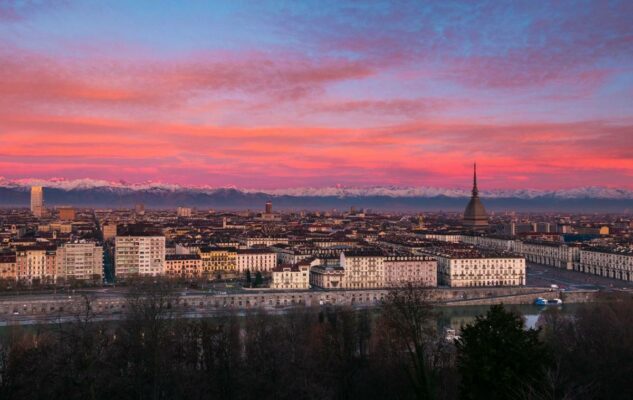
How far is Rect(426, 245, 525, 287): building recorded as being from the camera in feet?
135

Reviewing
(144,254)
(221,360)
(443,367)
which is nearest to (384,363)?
(443,367)

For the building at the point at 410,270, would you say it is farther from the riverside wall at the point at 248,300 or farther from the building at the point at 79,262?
the building at the point at 79,262

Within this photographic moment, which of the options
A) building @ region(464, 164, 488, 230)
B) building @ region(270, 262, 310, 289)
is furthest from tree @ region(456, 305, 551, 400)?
building @ region(464, 164, 488, 230)

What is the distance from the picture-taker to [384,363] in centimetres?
1836

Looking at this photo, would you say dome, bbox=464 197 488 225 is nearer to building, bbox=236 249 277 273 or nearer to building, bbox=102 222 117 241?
building, bbox=102 222 117 241

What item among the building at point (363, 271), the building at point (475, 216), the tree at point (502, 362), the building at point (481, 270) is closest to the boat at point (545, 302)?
the building at point (481, 270)

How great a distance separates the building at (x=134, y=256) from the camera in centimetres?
4172

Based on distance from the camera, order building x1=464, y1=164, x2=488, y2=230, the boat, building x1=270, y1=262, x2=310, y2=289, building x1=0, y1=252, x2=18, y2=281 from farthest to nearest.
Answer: building x1=464, y1=164, x2=488, y2=230
building x1=0, y1=252, x2=18, y2=281
building x1=270, y1=262, x2=310, y2=289
the boat

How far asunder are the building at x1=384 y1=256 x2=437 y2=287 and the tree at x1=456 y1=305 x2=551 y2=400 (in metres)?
27.0

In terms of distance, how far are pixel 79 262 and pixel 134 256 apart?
9.96 ft

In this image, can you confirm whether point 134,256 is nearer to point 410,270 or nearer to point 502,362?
point 410,270

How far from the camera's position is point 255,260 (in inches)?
1848

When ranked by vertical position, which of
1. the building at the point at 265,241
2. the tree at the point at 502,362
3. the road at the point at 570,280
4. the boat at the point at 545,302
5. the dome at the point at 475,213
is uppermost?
the dome at the point at 475,213

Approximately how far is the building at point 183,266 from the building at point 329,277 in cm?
815
